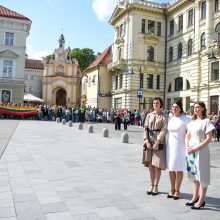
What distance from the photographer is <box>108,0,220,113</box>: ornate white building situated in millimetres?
37497

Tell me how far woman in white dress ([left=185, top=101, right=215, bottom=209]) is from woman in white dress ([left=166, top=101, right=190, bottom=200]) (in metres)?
0.23

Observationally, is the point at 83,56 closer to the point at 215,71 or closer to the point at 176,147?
the point at 215,71

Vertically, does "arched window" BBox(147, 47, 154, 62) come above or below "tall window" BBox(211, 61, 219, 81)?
above

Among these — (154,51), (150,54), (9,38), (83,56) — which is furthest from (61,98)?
(154,51)

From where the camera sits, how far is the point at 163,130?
20.6ft

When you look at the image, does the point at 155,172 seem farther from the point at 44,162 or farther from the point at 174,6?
the point at 174,6

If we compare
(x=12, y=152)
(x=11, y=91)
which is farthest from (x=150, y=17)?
(x=12, y=152)

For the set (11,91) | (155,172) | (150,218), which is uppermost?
(11,91)

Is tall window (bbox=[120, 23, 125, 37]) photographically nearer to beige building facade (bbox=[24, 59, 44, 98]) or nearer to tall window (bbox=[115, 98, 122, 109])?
tall window (bbox=[115, 98, 122, 109])

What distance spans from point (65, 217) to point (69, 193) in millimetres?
1435

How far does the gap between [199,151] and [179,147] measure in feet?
1.81

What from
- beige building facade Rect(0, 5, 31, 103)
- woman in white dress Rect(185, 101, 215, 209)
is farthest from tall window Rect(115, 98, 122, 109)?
woman in white dress Rect(185, 101, 215, 209)

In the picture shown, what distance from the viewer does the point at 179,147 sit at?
6.05 meters

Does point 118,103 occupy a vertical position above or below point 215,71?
below
